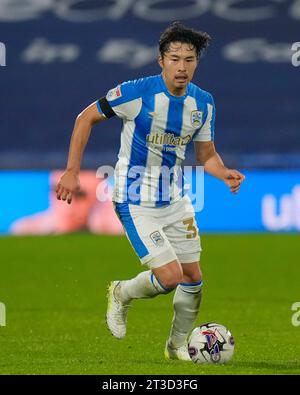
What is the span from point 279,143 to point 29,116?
4.61 metres

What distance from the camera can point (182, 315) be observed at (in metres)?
7.06

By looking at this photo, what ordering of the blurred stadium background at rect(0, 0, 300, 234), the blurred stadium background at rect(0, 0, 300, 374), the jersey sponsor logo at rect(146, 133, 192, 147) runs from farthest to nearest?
the blurred stadium background at rect(0, 0, 300, 234) → the blurred stadium background at rect(0, 0, 300, 374) → the jersey sponsor logo at rect(146, 133, 192, 147)

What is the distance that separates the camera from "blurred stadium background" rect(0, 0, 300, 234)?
2028 cm

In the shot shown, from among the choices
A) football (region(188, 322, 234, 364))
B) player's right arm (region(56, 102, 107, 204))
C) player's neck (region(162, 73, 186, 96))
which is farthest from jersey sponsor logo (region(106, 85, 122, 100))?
football (region(188, 322, 234, 364))

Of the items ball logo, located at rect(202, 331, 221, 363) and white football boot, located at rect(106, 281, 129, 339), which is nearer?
ball logo, located at rect(202, 331, 221, 363)

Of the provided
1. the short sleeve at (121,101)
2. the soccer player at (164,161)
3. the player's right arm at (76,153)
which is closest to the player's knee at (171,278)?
the soccer player at (164,161)

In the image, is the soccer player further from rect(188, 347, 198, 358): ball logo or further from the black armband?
rect(188, 347, 198, 358): ball logo

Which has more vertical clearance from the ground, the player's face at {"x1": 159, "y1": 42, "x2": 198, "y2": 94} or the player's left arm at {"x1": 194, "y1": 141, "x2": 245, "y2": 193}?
the player's face at {"x1": 159, "y1": 42, "x2": 198, "y2": 94}

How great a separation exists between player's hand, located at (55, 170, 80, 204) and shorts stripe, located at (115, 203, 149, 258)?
0.55m

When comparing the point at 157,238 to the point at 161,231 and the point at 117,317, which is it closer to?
the point at 161,231

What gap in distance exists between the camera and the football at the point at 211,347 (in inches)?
265

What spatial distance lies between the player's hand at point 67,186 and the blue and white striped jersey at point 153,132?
559mm

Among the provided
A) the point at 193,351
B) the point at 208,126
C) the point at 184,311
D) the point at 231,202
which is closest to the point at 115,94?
the point at 208,126
